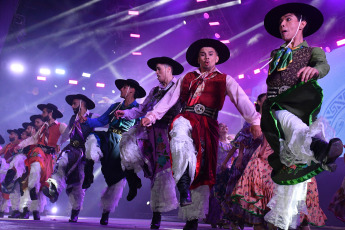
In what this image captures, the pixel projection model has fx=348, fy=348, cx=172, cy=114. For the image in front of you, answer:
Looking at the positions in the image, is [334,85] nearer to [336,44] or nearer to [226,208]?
[336,44]

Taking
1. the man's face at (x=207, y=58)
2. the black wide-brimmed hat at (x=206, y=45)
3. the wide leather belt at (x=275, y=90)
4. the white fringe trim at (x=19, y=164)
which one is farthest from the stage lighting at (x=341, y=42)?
the white fringe trim at (x=19, y=164)

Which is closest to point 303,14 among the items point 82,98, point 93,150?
point 93,150

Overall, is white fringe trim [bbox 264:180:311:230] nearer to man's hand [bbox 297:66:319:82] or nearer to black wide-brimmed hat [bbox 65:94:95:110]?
man's hand [bbox 297:66:319:82]

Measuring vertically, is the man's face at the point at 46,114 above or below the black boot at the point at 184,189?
above

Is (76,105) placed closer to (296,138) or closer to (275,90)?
(275,90)

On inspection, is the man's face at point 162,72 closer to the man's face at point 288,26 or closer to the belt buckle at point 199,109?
the belt buckle at point 199,109

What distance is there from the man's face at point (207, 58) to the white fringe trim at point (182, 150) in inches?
38.3

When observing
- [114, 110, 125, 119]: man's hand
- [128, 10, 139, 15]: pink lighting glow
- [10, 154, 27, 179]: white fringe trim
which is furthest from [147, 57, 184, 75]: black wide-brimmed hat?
[128, 10, 139, 15]: pink lighting glow

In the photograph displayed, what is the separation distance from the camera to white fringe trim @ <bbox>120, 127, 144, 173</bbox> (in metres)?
4.99

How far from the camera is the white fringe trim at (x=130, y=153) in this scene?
4992 millimetres

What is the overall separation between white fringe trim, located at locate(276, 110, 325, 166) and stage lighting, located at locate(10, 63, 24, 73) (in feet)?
51.8

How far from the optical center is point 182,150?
364 cm

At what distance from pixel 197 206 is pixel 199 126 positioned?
2.96ft

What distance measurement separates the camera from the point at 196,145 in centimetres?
392
